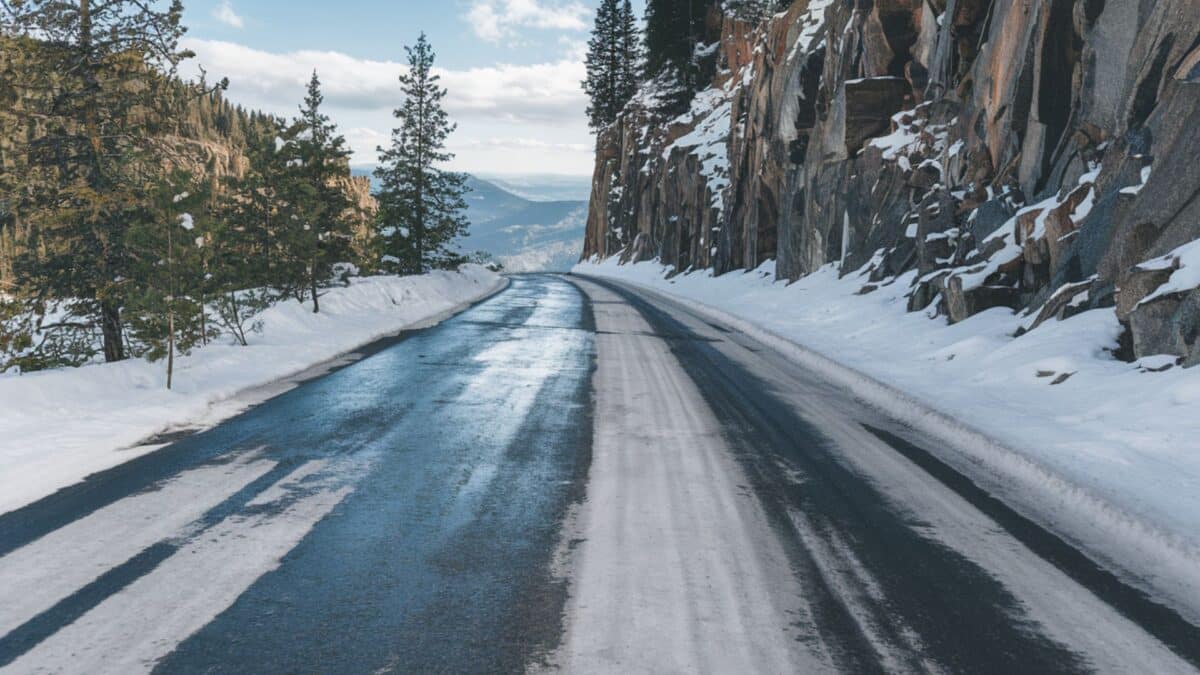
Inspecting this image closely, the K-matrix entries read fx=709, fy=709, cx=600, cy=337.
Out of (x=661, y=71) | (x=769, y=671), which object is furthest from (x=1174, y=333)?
(x=661, y=71)

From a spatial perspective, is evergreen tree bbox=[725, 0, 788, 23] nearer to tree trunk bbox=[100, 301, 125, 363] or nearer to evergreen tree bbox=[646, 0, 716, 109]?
evergreen tree bbox=[646, 0, 716, 109]

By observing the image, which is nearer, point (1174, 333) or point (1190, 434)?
point (1190, 434)

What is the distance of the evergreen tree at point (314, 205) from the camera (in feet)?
60.7

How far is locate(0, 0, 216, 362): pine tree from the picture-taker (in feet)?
37.1

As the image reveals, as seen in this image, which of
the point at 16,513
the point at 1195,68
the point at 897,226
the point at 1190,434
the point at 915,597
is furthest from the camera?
the point at 897,226

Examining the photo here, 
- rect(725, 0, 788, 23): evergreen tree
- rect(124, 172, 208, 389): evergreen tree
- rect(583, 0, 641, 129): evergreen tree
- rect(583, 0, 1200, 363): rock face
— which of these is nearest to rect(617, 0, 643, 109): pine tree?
rect(583, 0, 641, 129): evergreen tree

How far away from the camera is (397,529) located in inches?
166

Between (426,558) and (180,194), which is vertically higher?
(180,194)

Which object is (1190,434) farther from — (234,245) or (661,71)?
(661,71)

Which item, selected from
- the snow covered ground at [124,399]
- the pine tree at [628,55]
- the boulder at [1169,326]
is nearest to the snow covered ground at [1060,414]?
the boulder at [1169,326]

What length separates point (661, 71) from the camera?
63562 millimetres

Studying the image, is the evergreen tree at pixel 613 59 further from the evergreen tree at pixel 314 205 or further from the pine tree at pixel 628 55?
the evergreen tree at pixel 314 205

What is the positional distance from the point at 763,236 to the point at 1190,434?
88.7 ft

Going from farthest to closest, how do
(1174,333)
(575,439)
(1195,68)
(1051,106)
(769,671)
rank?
(1051,106), (1195,68), (1174,333), (575,439), (769,671)
